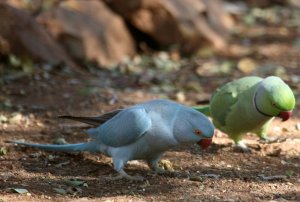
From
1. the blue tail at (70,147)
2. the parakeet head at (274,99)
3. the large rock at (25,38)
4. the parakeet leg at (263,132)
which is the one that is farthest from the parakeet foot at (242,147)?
the large rock at (25,38)

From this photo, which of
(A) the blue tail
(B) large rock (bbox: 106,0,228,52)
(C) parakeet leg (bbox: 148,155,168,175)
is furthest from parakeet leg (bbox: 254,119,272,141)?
(B) large rock (bbox: 106,0,228,52)

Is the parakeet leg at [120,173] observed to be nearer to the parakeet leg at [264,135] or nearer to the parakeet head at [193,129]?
the parakeet head at [193,129]

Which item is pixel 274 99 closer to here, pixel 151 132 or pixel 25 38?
pixel 151 132

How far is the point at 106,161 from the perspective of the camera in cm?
447

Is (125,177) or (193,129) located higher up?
(193,129)

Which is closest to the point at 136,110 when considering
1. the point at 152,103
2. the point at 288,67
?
the point at 152,103

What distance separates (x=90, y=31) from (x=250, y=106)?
3.63 metres

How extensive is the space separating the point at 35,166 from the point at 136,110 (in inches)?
33.1

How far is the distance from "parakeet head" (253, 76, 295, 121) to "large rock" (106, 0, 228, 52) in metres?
3.90

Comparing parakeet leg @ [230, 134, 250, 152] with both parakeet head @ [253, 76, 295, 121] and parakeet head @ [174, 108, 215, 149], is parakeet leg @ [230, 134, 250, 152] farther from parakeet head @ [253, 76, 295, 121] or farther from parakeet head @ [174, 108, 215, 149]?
parakeet head @ [174, 108, 215, 149]

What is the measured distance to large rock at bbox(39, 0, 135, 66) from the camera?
293 inches

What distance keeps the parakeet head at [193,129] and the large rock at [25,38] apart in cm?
343

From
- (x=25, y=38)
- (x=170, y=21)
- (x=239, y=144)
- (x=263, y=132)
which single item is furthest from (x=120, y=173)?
(x=170, y=21)

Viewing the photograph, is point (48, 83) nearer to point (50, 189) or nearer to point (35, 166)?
point (35, 166)
